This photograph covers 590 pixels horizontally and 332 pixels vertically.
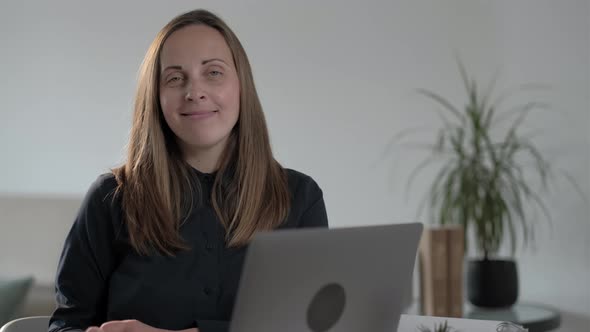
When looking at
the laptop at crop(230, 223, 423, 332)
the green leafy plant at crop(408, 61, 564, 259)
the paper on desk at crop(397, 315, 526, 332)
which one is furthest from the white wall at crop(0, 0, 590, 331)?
the laptop at crop(230, 223, 423, 332)

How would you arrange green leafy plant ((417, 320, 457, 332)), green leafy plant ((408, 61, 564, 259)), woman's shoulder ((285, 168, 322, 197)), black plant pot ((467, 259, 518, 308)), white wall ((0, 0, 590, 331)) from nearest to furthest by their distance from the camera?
green leafy plant ((417, 320, 457, 332)) < woman's shoulder ((285, 168, 322, 197)) < black plant pot ((467, 259, 518, 308)) < green leafy plant ((408, 61, 564, 259)) < white wall ((0, 0, 590, 331))

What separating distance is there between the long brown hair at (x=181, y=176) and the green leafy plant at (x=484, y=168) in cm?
191

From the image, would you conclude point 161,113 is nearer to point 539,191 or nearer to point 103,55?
point 103,55

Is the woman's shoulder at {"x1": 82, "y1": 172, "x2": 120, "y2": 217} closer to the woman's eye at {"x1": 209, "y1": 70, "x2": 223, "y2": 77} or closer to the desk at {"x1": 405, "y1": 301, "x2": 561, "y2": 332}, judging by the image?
the woman's eye at {"x1": 209, "y1": 70, "x2": 223, "y2": 77}

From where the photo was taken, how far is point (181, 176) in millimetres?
1577

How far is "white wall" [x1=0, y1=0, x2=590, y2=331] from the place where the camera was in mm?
3656

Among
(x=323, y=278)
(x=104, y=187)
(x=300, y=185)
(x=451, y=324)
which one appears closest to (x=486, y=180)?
(x=300, y=185)

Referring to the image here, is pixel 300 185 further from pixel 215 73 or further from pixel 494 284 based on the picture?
pixel 494 284

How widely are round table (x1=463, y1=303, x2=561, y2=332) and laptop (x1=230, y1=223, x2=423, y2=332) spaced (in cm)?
184

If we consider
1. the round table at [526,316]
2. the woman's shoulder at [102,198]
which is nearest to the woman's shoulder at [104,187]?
the woman's shoulder at [102,198]

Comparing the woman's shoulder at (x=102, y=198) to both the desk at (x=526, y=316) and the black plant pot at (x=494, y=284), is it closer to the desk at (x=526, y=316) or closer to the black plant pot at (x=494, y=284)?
the desk at (x=526, y=316)

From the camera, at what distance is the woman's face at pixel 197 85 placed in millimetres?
1493

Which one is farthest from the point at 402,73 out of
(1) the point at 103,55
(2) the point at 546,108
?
(1) the point at 103,55

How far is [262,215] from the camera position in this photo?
1.56 meters
